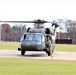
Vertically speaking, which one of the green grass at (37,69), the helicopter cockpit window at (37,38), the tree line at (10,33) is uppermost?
the helicopter cockpit window at (37,38)

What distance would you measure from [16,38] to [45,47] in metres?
103

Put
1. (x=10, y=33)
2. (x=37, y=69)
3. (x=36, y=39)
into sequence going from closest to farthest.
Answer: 1. (x=37, y=69)
2. (x=36, y=39)
3. (x=10, y=33)

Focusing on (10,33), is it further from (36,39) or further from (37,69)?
(37,69)

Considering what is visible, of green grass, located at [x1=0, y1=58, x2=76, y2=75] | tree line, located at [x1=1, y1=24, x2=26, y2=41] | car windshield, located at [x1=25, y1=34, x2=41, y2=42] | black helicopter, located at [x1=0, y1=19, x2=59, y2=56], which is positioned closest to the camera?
green grass, located at [x1=0, y1=58, x2=76, y2=75]

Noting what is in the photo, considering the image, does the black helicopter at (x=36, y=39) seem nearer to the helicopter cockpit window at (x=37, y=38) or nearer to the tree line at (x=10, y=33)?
the helicopter cockpit window at (x=37, y=38)

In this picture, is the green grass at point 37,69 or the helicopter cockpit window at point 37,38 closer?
the green grass at point 37,69

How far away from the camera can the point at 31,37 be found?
1072 inches

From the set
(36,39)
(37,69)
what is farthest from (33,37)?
(37,69)

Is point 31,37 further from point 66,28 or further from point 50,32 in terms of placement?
point 66,28

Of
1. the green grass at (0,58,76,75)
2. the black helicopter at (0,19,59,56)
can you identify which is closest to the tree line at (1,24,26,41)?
the black helicopter at (0,19,59,56)

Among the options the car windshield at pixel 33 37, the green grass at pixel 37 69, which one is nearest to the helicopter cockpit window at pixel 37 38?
the car windshield at pixel 33 37

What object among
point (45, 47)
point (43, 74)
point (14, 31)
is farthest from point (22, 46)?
point (14, 31)

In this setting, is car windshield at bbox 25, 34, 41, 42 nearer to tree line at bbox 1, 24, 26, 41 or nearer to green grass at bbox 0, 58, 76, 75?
green grass at bbox 0, 58, 76, 75

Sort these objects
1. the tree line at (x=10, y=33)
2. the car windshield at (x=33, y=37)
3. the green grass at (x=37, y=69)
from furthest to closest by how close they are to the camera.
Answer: the tree line at (x=10, y=33) < the car windshield at (x=33, y=37) < the green grass at (x=37, y=69)
